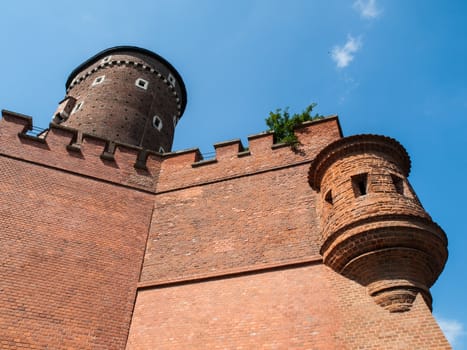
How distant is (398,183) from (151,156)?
7.01 metres

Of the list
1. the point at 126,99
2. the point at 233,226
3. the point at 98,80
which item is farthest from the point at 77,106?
the point at 233,226

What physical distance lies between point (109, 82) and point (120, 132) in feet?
10.8

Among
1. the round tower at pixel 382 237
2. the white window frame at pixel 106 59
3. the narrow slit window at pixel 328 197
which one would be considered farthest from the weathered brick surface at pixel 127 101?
the round tower at pixel 382 237

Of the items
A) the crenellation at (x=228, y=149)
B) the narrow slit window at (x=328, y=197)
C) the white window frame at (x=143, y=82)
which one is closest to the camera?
the narrow slit window at (x=328, y=197)

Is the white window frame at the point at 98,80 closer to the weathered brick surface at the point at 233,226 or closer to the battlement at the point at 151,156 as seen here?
the battlement at the point at 151,156

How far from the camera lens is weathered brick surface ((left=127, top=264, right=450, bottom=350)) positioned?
7.52 metres

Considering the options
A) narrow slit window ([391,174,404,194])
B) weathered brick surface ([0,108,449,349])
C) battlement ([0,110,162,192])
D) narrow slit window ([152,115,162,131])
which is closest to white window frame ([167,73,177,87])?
narrow slit window ([152,115,162,131])

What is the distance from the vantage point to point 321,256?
9.06 m

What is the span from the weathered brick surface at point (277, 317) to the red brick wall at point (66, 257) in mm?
725

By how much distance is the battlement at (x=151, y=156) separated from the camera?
11.8 metres

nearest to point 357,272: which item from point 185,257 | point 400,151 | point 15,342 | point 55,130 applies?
point 400,151

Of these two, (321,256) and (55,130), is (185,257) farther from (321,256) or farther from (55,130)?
(55,130)

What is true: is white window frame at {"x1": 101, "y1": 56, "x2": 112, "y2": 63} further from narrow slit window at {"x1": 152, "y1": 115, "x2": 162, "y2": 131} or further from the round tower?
the round tower

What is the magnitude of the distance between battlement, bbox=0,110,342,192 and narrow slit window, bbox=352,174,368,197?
221 cm
